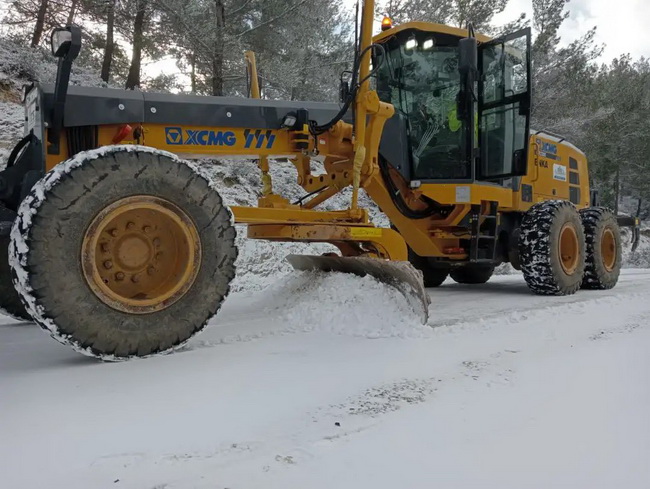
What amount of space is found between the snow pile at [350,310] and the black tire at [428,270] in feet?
9.25

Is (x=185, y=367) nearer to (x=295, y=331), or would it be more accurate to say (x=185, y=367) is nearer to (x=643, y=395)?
(x=295, y=331)

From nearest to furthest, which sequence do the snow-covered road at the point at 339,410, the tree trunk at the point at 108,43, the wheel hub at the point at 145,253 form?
1. the snow-covered road at the point at 339,410
2. the wheel hub at the point at 145,253
3. the tree trunk at the point at 108,43

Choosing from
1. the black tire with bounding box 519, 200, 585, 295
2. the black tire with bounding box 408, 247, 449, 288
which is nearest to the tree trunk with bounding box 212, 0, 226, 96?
the black tire with bounding box 408, 247, 449, 288

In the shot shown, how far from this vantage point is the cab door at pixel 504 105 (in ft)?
17.1

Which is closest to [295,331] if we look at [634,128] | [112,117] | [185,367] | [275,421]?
[185,367]

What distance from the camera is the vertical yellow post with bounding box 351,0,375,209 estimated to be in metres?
3.79

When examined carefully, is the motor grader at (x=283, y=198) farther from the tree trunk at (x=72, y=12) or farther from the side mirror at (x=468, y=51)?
the tree trunk at (x=72, y=12)

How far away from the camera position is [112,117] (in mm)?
3045

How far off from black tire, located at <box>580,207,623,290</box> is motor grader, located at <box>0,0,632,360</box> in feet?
0.08

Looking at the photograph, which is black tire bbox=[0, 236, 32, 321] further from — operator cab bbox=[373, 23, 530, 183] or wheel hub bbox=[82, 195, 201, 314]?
operator cab bbox=[373, 23, 530, 183]

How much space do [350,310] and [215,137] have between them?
1.53 meters

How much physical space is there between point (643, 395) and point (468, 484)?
116 cm

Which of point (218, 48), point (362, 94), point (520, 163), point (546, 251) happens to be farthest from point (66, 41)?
point (218, 48)

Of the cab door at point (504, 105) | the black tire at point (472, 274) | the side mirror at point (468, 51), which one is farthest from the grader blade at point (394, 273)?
the black tire at point (472, 274)
